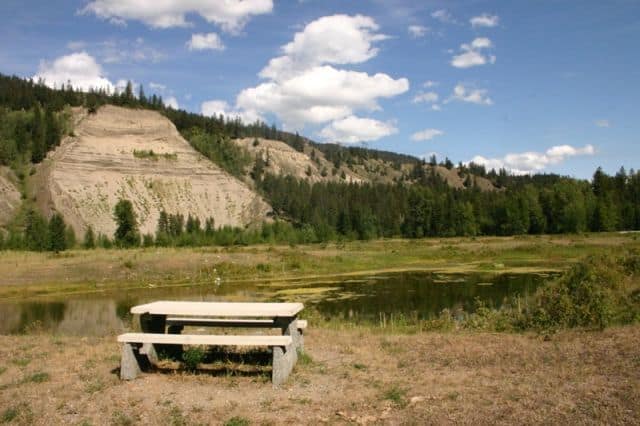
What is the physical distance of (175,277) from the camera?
4191cm

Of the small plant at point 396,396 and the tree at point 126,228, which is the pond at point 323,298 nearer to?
the small plant at point 396,396

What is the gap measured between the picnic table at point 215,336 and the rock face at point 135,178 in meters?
85.5

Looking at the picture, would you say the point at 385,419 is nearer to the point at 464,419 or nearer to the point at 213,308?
the point at 464,419

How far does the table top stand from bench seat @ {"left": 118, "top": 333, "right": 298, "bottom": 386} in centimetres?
52

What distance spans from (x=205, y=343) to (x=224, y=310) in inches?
35.5

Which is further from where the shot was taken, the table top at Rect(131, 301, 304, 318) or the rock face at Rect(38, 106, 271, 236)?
the rock face at Rect(38, 106, 271, 236)

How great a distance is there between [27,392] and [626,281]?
1763cm

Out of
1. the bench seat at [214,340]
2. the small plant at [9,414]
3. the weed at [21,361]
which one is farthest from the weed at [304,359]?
the weed at [21,361]

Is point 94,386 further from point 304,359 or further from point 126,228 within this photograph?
point 126,228

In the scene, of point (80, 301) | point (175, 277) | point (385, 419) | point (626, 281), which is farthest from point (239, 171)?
point (385, 419)

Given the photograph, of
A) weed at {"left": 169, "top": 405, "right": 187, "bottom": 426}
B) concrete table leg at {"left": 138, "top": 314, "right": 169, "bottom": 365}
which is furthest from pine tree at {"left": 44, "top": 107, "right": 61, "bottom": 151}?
Answer: weed at {"left": 169, "top": 405, "right": 187, "bottom": 426}

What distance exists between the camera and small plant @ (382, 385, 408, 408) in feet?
24.6

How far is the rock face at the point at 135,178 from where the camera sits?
94.6m

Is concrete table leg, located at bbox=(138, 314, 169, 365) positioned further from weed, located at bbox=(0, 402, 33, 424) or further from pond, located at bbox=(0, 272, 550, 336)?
pond, located at bbox=(0, 272, 550, 336)
